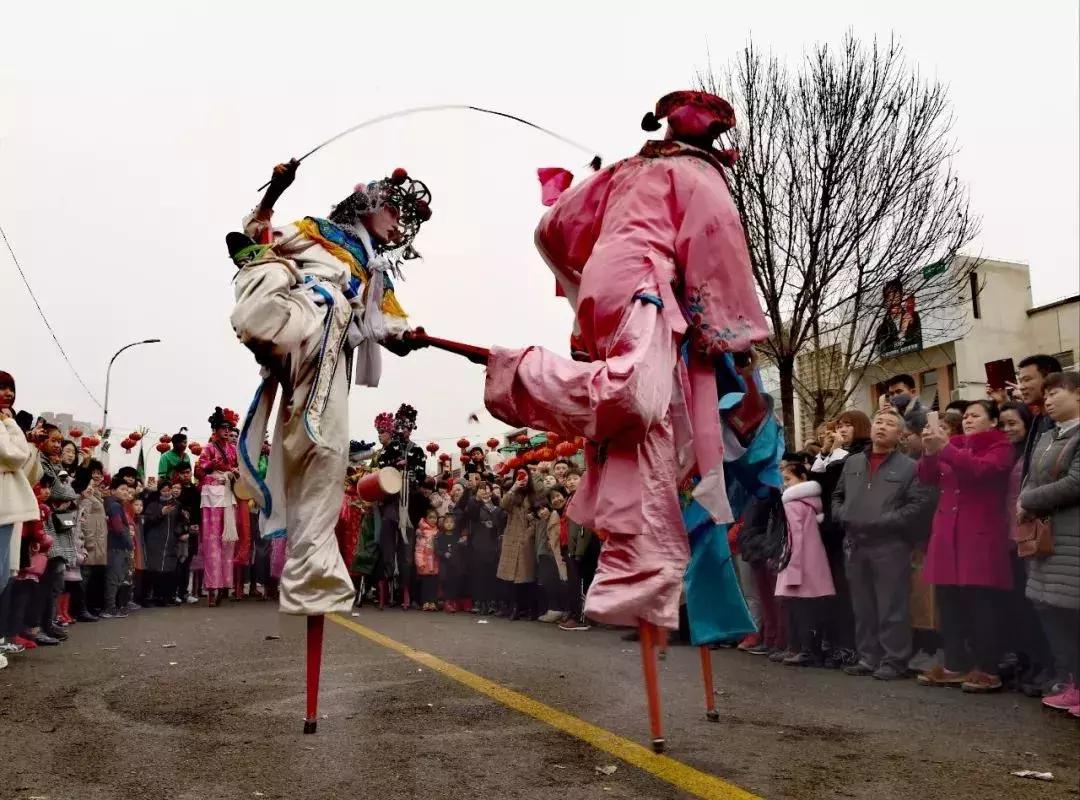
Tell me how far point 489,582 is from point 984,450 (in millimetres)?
7596

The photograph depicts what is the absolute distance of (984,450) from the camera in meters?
6.02

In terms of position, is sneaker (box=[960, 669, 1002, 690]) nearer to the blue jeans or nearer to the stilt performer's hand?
the stilt performer's hand

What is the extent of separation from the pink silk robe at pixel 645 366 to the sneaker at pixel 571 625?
6551 millimetres

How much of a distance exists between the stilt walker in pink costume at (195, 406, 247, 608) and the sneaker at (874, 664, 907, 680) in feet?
30.9

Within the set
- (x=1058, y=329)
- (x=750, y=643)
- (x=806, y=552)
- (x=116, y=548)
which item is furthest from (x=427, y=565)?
(x=1058, y=329)

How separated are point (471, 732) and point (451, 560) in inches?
373

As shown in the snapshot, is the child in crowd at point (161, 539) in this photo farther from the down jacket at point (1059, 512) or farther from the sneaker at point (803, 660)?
the down jacket at point (1059, 512)

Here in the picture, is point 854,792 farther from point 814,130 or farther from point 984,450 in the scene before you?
point 814,130

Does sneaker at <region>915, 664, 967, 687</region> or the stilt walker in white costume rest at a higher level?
the stilt walker in white costume

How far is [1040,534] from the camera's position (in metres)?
5.26

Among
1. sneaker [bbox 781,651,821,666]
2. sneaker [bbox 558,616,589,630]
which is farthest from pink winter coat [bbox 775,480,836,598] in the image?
sneaker [bbox 558,616,589,630]

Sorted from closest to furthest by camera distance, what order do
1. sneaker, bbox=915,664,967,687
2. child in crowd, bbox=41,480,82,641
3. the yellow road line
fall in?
the yellow road line < sneaker, bbox=915,664,967,687 < child in crowd, bbox=41,480,82,641

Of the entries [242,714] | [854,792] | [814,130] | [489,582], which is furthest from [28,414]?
[814,130]

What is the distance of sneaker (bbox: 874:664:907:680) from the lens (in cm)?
608
